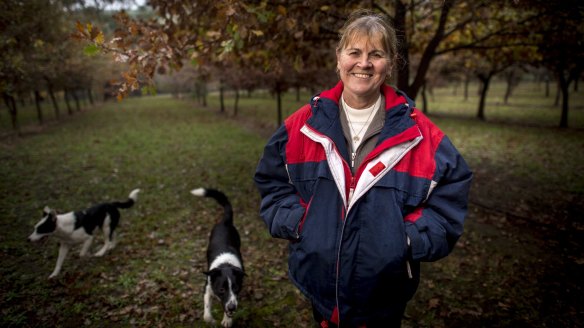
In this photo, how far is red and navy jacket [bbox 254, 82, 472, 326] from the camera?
1.79 metres

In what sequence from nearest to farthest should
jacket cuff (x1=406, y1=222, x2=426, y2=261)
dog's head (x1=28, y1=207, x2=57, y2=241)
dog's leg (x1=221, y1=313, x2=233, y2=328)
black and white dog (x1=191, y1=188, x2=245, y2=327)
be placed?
jacket cuff (x1=406, y1=222, x2=426, y2=261) < black and white dog (x1=191, y1=188, x2=245, y2=327) < dog's leg (x1=221, y1=313, x2=233, y2=328) < dog's head (x1=28, y1=207, x2=57, y2=241)

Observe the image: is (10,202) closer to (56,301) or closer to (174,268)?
(56,301)

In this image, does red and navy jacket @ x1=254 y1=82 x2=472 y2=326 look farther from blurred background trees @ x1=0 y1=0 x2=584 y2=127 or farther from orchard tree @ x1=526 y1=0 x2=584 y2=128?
orchard tree @ x1=526 y1=0 x2=584 y2=128

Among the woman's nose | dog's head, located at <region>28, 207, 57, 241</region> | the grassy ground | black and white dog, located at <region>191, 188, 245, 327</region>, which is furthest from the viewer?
dog's head, located at <region>28, 207, 57, 241</region>

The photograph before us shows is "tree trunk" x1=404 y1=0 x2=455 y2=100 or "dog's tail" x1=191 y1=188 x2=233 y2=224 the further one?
"tree trunk" x1=404 y1=0 x2=455 y2=100

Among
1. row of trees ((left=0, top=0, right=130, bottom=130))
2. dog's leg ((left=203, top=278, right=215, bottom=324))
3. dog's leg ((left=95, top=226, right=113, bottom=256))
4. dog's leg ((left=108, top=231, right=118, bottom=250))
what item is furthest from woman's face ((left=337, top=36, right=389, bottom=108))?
row of trees ((left=0, top=0, right=130, bottom=130))

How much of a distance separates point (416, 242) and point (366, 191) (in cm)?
41

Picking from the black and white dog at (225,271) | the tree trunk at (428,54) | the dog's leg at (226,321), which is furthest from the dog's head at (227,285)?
the tree trunk at (428,54)

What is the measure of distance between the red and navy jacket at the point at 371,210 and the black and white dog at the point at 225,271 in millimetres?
1764

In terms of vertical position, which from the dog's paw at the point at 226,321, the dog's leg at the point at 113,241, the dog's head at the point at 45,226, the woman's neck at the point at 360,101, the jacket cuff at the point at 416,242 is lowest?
the dog's paw at the point at 226,321

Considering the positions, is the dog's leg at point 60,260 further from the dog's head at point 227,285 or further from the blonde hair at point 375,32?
the blonde hair at point 375,32

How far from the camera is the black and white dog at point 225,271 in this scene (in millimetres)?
3521

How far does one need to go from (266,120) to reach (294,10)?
19.0 metres

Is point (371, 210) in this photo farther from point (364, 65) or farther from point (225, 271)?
point (225, 271)
